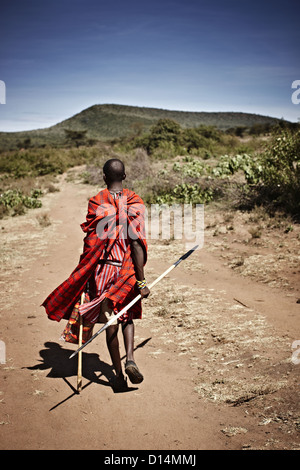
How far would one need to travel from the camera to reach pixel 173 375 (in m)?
3.38

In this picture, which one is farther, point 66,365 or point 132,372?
point 66,365

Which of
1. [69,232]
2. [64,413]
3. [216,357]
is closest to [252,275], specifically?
[216,357]

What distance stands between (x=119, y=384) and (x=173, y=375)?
22.0 inches

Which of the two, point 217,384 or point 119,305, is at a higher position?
point 119,305

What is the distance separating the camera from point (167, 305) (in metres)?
4.94

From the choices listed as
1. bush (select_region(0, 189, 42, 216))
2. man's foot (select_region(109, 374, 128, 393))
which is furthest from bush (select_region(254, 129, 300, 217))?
bush (select_region(0, 189, 42, 216))

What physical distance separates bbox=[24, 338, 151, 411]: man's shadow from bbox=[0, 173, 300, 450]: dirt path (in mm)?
11

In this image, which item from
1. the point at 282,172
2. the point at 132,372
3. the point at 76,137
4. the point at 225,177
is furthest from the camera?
the point at 76,137

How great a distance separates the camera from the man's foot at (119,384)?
3119mm

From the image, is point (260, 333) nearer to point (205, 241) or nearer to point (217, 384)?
point (217, 384)

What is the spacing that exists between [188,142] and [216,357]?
69.0 ft

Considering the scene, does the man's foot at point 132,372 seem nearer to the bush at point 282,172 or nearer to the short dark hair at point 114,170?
the short dark hair at point 114,170

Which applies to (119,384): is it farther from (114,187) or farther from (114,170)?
(114,170)

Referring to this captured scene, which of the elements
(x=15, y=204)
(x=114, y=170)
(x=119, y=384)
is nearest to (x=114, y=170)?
(x=114, y=170)
